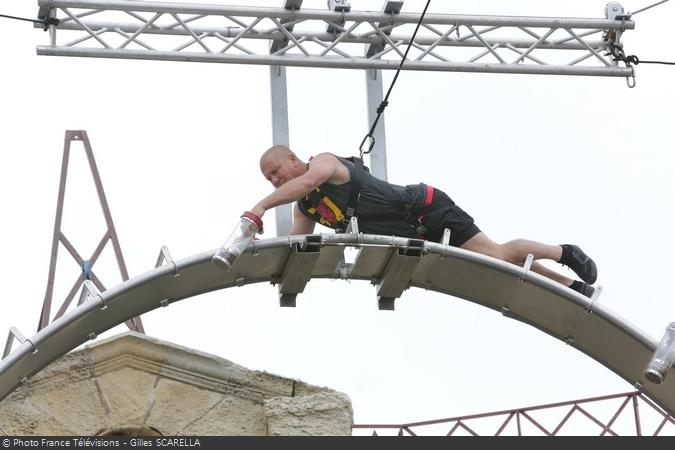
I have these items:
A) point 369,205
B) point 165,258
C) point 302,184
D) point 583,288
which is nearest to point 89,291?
point 165,258

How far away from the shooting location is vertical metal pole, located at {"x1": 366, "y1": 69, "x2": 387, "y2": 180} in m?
15.2

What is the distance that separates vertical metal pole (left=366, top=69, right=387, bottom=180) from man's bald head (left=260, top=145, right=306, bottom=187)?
0.80m

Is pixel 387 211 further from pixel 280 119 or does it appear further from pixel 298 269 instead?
Result: pixel 280 119

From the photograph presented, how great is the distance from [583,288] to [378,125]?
194cm

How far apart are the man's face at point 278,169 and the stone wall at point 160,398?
95.3 inches

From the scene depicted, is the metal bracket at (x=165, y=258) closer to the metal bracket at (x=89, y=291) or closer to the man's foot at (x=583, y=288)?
the metal bracket at (x=89, y=291)

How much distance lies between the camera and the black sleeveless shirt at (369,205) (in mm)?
14656

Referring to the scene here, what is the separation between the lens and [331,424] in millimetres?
16203

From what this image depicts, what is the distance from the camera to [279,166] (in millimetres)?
14555

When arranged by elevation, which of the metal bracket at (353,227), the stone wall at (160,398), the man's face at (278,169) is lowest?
the stone wall at (160,398)

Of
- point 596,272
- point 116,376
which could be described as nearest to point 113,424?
point 116,376

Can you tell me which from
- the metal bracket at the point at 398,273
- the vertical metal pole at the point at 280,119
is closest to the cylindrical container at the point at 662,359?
the metal bracket at the point at 398,273

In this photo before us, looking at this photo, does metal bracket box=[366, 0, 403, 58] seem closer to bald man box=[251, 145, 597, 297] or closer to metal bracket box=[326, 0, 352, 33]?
metal bracket box=[326, 0, 352, 33]

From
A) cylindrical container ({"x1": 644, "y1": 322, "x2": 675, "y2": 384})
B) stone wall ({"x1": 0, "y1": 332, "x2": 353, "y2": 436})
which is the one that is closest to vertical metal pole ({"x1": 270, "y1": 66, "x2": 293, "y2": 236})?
stone wall ({"x1": 0, "y1": 332, "x2": 353, "y2": 436})
